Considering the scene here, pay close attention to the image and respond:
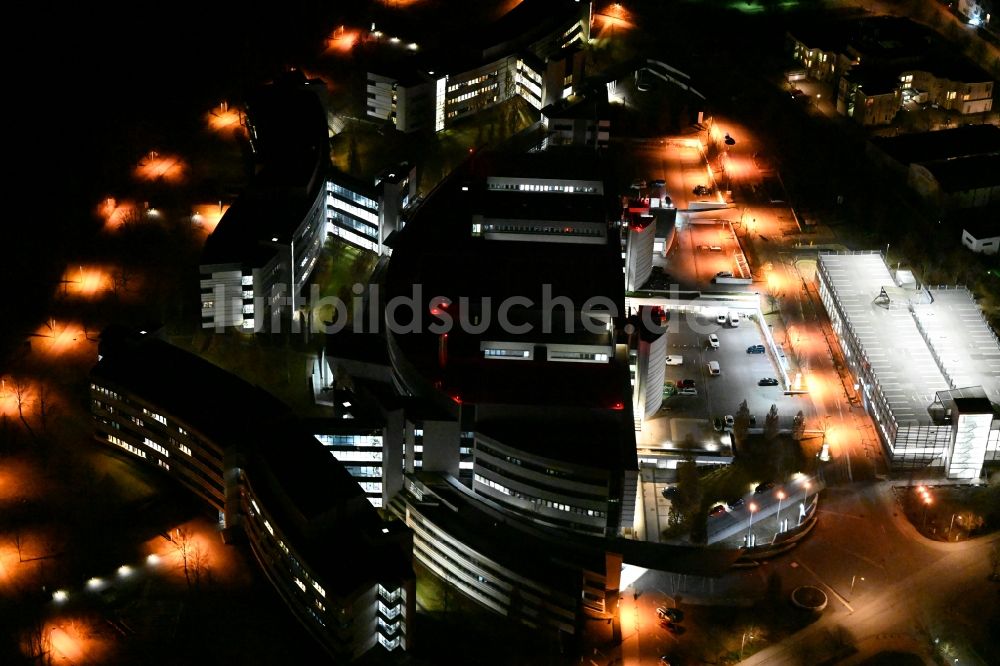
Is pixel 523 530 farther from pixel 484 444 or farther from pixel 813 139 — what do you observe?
pixel 813 139

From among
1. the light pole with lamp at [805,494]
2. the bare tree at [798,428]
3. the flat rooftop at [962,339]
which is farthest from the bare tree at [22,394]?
the flat rooftop at [962,339]

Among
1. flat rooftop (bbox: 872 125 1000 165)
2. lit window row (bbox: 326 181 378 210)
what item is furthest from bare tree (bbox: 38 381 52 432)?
flat rooftop (bbox: 872 125 1000 165)

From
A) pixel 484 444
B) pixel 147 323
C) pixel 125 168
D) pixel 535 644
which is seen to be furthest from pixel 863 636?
pixel 125 168

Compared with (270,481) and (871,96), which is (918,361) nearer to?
(871,96)

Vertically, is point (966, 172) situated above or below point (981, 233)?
above

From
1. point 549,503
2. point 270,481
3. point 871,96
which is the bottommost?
point 549,503

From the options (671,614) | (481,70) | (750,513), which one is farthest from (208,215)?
(671,614)
